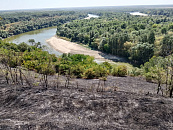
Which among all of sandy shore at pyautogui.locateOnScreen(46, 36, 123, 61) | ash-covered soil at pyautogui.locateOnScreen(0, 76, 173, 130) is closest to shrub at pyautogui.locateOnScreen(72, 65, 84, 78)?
ash-covered soil at pyautogui.locateOnScreen(0, 76, 173, 130)

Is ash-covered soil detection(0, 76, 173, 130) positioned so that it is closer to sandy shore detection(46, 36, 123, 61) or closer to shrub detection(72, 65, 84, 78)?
shrub detection(72, 65, 84, 78)

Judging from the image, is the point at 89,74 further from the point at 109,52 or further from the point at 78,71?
the point at 109,52

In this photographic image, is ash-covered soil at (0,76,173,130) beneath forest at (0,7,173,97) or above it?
beneath

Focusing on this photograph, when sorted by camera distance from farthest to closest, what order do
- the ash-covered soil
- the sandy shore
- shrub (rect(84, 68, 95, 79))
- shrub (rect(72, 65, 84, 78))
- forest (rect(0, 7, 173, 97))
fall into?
the sandy shore
shrub (rect(72, 65, 84, 78))
shrub (rect(84, 68, 95, 79))
forest (rect(0, 7, 173, 97))
the ash-covered soil

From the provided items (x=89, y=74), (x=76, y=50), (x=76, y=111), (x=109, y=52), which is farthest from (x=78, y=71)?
(x=76, y=50)

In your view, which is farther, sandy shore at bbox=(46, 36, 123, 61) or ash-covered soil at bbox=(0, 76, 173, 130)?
sandy shore at bbox=(46, 36, 123, 61)

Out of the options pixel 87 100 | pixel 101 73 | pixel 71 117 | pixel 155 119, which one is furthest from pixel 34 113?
pixel 101 73

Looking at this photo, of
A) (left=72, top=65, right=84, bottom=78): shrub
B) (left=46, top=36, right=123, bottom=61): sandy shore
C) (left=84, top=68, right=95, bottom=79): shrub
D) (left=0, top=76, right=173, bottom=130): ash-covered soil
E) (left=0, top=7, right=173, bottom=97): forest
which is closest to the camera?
(left=0, top=76, right=173, bottom=130): ash-covered soil

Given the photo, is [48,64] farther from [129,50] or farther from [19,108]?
[129,50]
